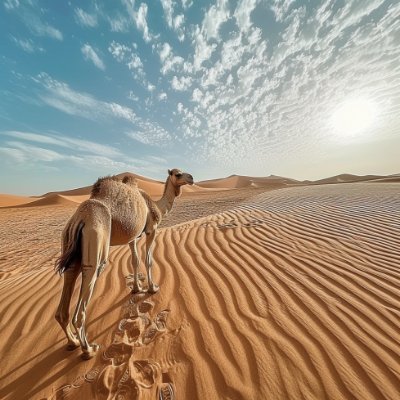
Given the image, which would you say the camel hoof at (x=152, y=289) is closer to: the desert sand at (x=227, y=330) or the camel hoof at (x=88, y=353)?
the desert sand at (x=227, y=330)

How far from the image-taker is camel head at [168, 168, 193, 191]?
15.0 ft

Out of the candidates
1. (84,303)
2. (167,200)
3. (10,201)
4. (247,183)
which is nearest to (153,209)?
(167,200)

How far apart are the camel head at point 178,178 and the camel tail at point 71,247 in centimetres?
239

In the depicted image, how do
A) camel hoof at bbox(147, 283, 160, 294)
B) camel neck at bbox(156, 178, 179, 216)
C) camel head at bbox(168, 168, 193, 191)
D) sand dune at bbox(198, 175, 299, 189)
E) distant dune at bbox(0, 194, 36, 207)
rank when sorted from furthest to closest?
1. sand dune at bbox(198, 175, 299, 189)
2. distant dune at bbox(0, 194, 36, 207)
3. camel head at bbox(168, 168, 193, 191)
4. camel neck at bbox(156, 178, 179, 216)
5. camel hoof at bbox(147, 283, 160, 294)

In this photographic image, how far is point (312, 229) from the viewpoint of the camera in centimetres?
638

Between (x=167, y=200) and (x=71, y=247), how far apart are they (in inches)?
88.9

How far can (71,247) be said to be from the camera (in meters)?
2.39

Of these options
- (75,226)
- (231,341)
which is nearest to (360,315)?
(231,341)

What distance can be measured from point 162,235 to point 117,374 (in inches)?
190

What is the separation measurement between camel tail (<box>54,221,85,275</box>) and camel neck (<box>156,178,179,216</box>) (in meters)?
1.97

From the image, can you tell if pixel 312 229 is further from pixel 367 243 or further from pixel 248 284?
pixel 248 284

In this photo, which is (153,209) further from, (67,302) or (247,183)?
(247,183)

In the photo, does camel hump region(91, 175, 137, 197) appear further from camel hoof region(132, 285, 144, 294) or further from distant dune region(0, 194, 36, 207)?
distant dune region(0, 194, 36, 207)

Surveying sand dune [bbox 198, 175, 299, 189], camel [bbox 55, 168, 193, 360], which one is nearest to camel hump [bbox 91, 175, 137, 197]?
camel [bbox 55, 168, 193, 360]
